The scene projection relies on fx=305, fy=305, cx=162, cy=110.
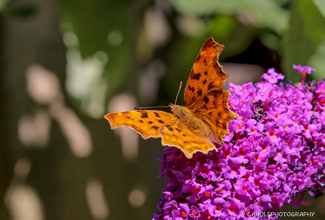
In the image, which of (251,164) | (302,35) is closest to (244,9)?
(302,35)

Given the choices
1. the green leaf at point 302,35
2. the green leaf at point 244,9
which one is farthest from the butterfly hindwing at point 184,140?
the green leaf at point 244,9

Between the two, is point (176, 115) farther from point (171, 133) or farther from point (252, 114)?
point (252, 114)

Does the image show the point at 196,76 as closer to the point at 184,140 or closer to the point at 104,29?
the point at 184,140

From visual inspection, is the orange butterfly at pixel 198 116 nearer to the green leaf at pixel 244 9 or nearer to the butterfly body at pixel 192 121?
the butterfly body at pixel 192 121

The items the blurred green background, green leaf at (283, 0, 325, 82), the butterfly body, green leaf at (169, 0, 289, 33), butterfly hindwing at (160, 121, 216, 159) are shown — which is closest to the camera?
butterfly hindwing at (160, 121, 216, 159)

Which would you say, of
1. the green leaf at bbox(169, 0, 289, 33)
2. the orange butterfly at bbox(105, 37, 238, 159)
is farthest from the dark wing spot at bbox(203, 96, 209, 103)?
the green leaf at bbox(169, 0, 289, 33)

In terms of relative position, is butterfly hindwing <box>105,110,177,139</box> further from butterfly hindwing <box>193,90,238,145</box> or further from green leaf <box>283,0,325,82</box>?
green leaf <box>283,0,325,82</box>
